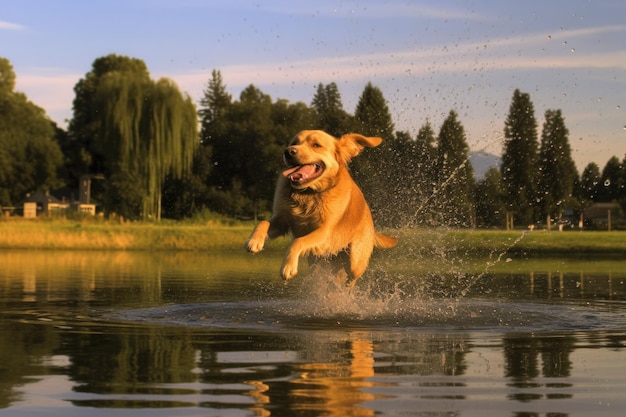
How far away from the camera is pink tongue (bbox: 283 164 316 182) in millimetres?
12102

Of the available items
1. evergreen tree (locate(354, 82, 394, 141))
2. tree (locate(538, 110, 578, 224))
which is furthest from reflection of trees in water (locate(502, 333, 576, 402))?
tree (locate(538, 110, 578, 224))

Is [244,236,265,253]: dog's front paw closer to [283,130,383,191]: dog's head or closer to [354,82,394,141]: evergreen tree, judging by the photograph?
[283,130,383,191]: dog's head

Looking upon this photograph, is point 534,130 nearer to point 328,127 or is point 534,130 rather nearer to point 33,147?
point 328,127

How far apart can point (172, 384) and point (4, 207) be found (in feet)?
266

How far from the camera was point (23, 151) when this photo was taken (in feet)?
296

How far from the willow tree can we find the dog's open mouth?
46.2 m

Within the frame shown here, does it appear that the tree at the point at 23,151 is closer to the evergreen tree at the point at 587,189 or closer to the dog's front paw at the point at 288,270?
the evergreen tree at the point at 587,189

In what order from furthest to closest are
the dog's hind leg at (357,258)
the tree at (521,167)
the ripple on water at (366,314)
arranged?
the tree at (521,167) < the dog's hind leg at (357,258) < the ripple on water at (366,314)

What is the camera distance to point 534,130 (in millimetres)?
86562

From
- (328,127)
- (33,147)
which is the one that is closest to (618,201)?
(328,127)

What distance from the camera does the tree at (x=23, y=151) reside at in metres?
88.2

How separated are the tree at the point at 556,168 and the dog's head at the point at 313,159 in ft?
237

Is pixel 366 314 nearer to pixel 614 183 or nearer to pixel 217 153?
pixel 217 153

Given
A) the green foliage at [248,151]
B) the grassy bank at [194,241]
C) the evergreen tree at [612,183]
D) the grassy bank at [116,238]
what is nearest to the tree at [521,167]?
the green foliage at [248,151]
